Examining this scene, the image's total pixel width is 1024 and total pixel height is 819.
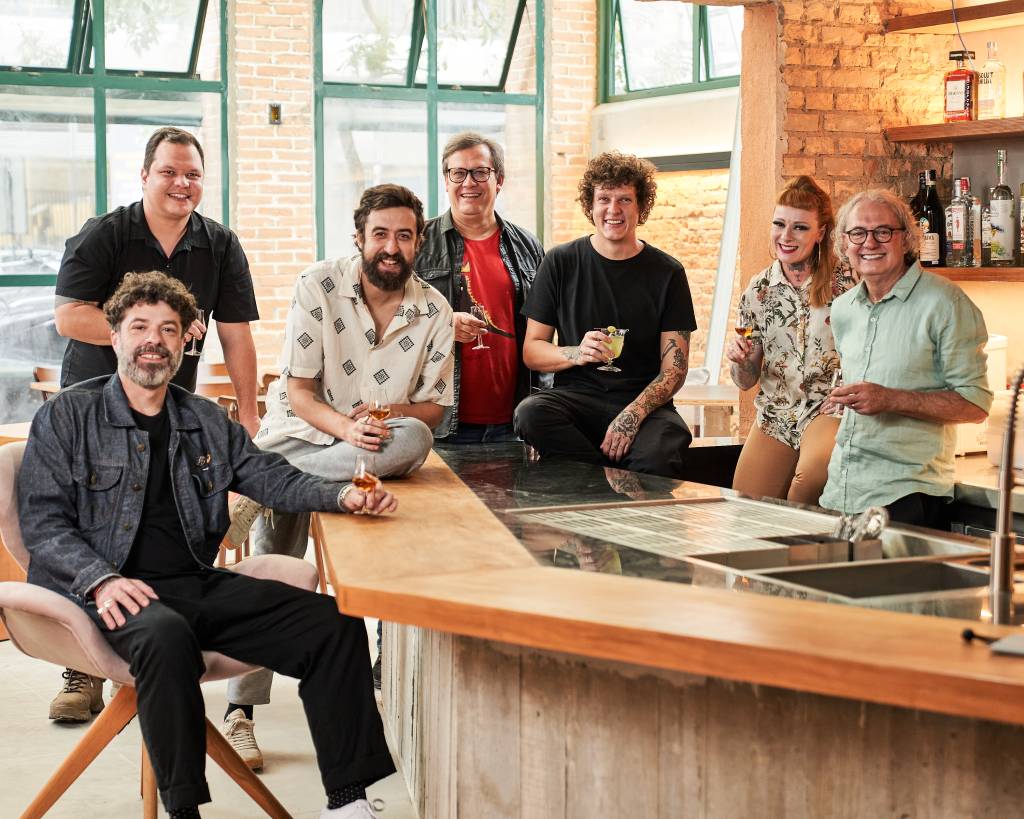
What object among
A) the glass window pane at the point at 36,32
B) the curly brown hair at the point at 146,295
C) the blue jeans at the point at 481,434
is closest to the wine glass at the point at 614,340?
the blue jeans at the point at 481,434

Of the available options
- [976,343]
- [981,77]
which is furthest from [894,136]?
[976,343]

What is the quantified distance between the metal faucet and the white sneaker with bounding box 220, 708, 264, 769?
235 cm

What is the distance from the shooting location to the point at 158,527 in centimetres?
331

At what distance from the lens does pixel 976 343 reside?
3801 millimetres

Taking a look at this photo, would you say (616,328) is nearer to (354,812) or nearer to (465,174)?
(465,174)

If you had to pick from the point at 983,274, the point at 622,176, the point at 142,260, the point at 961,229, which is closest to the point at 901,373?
the point at 622,176

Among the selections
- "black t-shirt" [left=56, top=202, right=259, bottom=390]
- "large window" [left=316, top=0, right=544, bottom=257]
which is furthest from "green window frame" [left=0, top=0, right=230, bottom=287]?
"black t-shirt" [left=56, top=202, right=259, bottom=390]

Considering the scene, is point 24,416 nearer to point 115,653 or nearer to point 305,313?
point 305,313

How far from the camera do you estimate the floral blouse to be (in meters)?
4.45

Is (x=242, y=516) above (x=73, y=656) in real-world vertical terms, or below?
above

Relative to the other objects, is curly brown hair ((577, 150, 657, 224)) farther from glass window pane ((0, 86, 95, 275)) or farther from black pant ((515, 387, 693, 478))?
glass window pane ((0, 86, 95, 275))

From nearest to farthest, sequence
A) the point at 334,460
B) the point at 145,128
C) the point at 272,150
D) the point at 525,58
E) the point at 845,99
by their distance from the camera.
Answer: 1. the point at 334,460
2. the point at 845,99
3. the point at 145,128
4. the point at 272,150
5. the point at 525,58

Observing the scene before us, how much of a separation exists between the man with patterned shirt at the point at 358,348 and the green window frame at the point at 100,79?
22.5 ft

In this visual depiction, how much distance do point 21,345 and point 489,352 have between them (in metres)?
6.51
